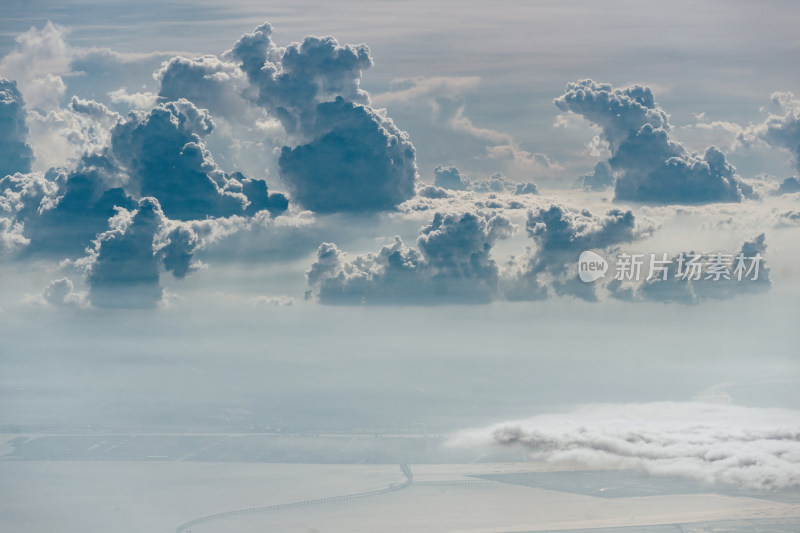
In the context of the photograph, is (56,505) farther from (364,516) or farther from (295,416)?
(364,516)

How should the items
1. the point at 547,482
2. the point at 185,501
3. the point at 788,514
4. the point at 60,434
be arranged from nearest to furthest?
the point at 788,514, the point at 547,482, the point at 185,501, the point at 60,434

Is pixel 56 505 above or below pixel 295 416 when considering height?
below

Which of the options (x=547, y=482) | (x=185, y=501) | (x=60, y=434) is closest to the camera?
(x=547, y=482)

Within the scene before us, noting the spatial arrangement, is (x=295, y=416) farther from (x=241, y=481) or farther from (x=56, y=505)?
(x=56, y=505)

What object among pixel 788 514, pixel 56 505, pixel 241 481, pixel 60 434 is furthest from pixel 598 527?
pixel 60 434

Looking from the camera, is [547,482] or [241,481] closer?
[547,482]

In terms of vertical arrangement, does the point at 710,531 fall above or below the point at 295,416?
below

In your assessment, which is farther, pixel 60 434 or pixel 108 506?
pixel 60 434

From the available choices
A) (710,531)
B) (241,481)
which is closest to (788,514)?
(710,531)

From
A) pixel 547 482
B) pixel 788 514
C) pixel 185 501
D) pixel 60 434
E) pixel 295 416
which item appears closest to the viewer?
pixel 788 514
